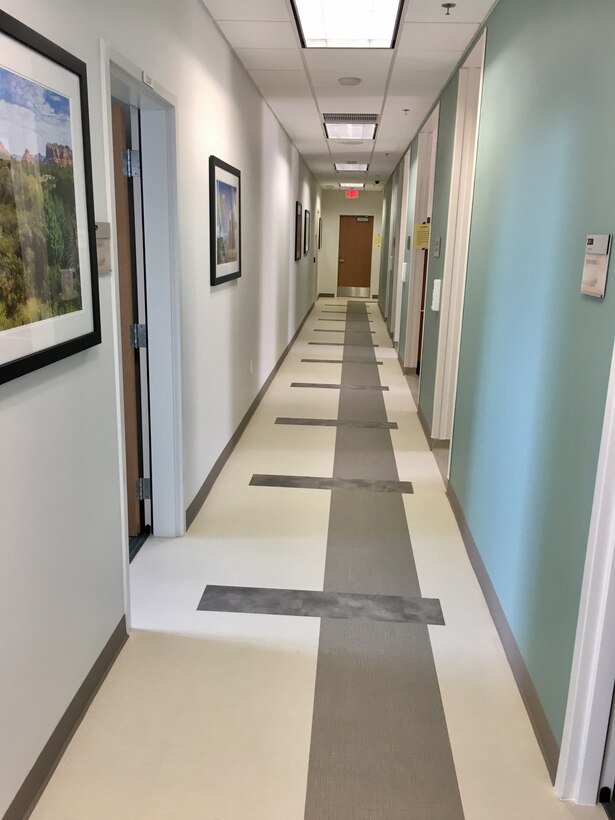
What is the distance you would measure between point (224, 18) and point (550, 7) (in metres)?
1.99

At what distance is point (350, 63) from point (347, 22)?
808 mm

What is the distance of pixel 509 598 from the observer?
2.61 meters

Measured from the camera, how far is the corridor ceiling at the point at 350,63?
3.49 metres

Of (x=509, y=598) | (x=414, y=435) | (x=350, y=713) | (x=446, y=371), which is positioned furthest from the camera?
(x=414, y=435)

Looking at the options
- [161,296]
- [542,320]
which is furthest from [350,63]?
[542,320]

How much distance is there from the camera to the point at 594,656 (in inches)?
69.7

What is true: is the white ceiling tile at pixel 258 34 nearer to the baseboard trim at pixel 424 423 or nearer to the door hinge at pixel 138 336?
the door hinge at pixel 138 336

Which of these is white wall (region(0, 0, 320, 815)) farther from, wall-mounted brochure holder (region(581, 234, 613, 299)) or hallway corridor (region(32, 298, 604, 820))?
wall-mounted brochure holder (region(581, 234, 613, 299))

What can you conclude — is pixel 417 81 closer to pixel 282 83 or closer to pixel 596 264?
pixel 282 83

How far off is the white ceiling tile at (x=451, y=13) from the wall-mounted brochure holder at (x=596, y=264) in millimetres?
2093

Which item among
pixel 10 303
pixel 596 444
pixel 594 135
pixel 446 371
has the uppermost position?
pixel 594 135

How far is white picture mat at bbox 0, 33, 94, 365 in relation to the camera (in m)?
1.57

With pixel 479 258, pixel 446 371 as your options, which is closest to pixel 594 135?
pixel 479 258

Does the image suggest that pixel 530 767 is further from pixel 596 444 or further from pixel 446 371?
pixel 446 371
